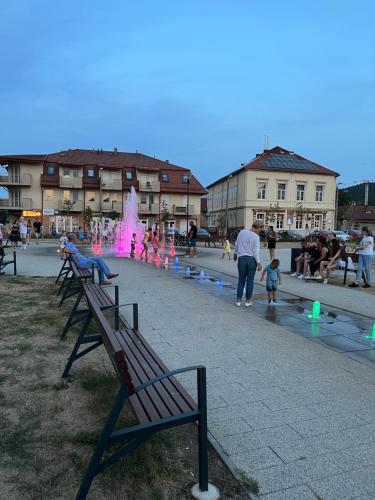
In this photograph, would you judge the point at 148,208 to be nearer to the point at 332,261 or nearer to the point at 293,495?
the point at 332,261

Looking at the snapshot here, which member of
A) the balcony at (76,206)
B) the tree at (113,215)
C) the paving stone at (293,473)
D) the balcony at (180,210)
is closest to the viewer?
the paving stone at (293,473)

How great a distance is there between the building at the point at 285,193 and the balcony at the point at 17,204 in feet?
75.9

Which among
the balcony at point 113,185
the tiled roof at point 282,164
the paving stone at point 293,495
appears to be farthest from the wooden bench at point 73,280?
the tiled roof at point 282,164

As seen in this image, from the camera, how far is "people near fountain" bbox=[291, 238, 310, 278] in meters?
12.3

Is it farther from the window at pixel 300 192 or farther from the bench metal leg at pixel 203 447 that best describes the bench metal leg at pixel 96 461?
the window at pixel 300 192

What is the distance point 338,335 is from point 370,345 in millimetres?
555

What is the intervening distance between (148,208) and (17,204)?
1530cm

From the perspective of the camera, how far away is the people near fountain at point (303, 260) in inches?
483

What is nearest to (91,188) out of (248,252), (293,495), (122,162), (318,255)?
(122,162)

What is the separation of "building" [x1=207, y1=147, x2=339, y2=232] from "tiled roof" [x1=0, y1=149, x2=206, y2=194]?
245 inches

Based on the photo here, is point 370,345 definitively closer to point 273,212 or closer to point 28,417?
point 28,417

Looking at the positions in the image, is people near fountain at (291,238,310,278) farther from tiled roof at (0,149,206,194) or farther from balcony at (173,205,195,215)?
→ tiled roof at (0,149,206,194)

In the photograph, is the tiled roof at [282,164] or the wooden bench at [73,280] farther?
the tiled roof at [282,164]

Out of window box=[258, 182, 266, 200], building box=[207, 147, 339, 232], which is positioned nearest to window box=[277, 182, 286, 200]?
building box=[207, 147, 339, 232]
